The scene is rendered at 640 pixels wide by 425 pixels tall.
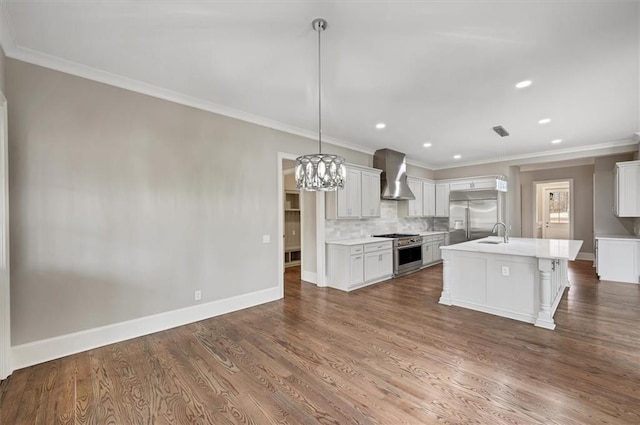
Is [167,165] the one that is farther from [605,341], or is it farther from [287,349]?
[605,341]

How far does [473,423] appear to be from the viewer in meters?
1.85

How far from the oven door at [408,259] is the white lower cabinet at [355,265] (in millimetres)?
414

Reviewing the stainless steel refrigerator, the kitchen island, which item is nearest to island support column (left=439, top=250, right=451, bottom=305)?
the kitchen island

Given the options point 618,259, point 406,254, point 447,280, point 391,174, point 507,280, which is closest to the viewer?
point 507,280

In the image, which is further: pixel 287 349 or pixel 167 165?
pixel 167 165

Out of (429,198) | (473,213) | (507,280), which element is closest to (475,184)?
(473,213)

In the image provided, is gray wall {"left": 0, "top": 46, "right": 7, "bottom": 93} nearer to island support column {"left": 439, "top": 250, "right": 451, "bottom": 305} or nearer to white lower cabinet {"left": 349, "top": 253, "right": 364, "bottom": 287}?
white lower cabinet {"left": 349, "top": 253, "right": 364, "bottom": 287}

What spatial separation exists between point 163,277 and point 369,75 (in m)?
3.39

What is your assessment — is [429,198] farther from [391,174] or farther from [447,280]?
[447,280]

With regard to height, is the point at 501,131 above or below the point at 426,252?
above

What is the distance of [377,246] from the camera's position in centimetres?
570

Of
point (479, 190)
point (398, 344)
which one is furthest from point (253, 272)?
point (479, 190)

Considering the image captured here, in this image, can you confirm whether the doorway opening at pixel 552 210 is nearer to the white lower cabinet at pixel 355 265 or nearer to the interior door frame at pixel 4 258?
the white lower cabinet at pixel 355 265

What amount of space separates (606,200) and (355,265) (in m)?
6.07
